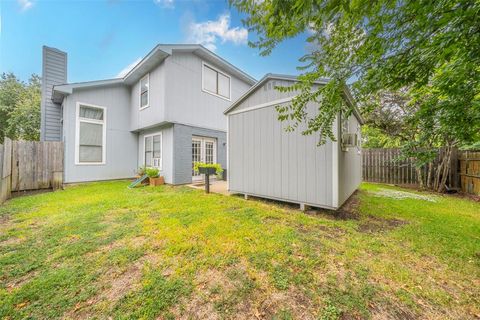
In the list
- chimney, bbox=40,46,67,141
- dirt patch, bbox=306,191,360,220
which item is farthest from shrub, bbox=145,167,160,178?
dirt patch, bbox=306,191,360,220

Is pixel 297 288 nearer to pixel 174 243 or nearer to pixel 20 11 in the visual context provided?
pixel 174 243

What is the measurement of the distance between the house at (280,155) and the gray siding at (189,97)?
294cm

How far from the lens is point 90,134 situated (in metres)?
8.41

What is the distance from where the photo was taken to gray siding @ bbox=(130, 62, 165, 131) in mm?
7777

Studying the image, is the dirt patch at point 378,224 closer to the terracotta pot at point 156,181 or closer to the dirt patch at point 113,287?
the dirt patch at point 113,287

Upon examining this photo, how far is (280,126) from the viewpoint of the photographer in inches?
191

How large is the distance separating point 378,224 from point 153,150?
913 centimetres

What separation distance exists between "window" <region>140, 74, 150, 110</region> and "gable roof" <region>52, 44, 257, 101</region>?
278mm

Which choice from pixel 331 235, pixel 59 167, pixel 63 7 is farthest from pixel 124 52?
pixel 331 235

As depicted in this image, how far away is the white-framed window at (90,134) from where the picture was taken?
8070 mm

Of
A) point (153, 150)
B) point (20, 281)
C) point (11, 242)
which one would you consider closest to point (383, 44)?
point (20, 281)

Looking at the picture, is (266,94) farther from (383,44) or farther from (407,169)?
(407,169)

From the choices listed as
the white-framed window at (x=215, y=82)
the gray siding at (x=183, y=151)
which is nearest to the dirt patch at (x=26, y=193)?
the gray siding at (x=183, y=151)

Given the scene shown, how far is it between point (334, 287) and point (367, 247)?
129cm
